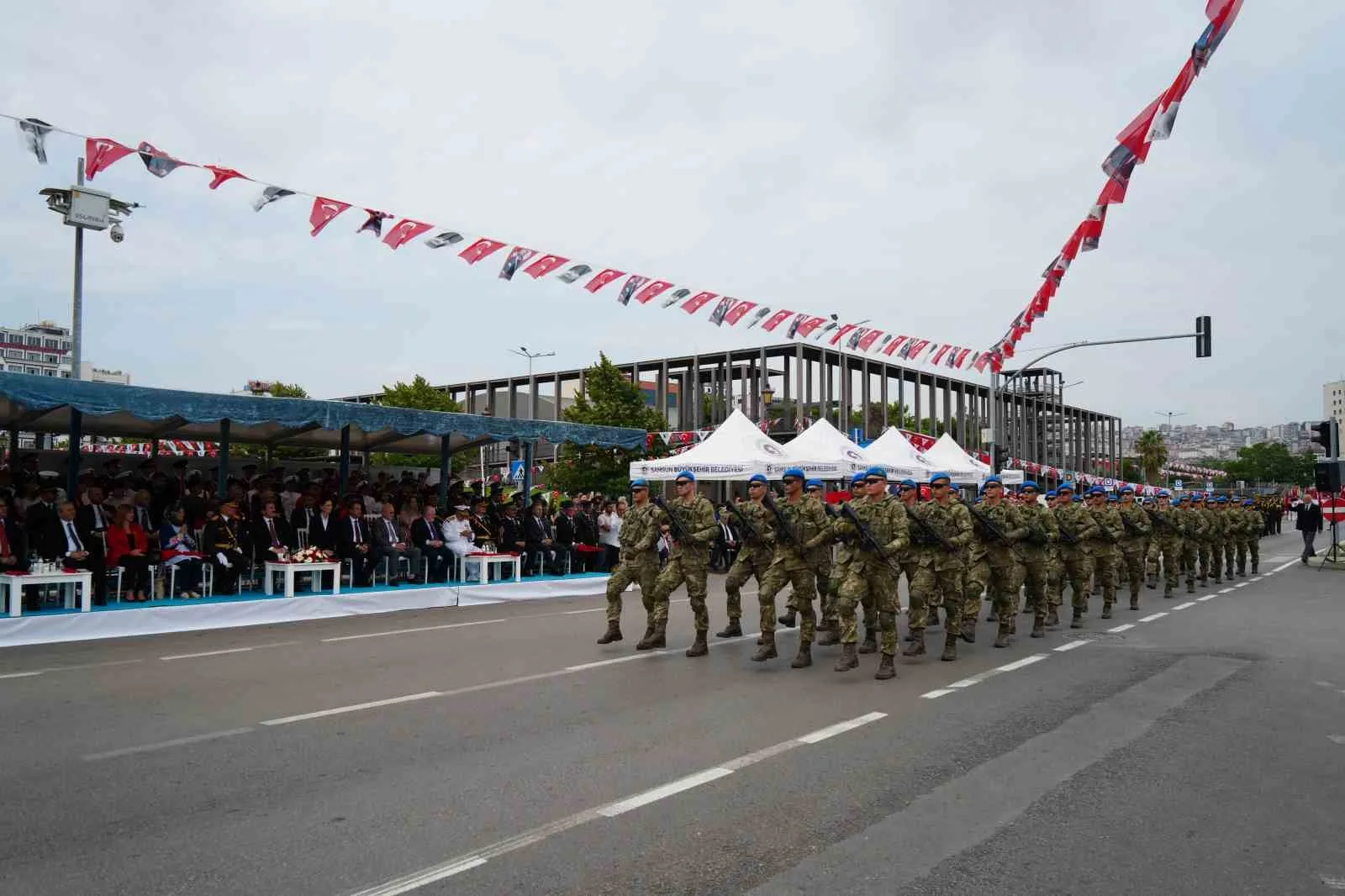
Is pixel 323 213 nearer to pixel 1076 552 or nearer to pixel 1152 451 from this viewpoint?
pixel 1076 552

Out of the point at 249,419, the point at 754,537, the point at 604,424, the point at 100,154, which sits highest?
the point at 100,154

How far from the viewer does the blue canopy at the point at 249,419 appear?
486 inches

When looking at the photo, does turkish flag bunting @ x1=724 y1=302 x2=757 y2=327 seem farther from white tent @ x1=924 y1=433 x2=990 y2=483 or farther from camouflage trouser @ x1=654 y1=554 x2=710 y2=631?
camouflage trouser @ x1=654 y1=554 x2=710 y2=631

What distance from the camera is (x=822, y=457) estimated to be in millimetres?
22047

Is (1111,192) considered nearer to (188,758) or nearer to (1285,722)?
(1285,722)

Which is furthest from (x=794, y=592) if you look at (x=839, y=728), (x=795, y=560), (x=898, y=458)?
(x=898, y=458)

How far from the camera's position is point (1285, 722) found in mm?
7125

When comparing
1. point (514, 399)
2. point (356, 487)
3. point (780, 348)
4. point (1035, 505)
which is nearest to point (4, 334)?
point (514, 399)

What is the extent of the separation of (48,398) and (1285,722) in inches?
528

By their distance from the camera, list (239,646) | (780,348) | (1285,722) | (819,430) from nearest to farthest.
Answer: (1285,722) < (239,646) < (819,430) < (780,348)

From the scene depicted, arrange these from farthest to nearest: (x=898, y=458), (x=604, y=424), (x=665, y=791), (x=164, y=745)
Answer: (x=604, y=424), (x=898, y=458), (x=164, y=745), (x=665, y=791)

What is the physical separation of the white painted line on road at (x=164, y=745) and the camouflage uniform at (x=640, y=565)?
14.5 ft

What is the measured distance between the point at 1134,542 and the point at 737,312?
1000cm

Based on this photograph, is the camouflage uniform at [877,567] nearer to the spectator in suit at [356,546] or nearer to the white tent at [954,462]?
the spectator in suit at [356,546]
